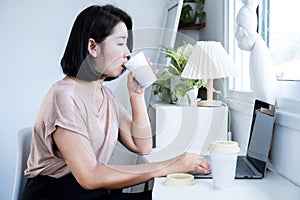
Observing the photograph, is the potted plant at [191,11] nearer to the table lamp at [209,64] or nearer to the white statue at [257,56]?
the table lamp at [209,64]

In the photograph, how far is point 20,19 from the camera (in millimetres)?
2248

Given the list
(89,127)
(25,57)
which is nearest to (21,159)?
(89,127)

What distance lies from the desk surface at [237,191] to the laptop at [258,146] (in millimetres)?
41

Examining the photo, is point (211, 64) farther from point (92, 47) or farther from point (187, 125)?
point (92, 47)

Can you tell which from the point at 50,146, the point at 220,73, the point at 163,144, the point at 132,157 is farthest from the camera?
the point at 132,157

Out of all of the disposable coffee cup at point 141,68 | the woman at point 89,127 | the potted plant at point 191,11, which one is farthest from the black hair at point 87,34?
the potted plant at point 191,11

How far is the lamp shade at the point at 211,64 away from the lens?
1466mm

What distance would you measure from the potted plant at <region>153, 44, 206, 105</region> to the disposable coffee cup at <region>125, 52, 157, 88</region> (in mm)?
262

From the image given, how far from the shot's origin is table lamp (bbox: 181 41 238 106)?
1.47 metres

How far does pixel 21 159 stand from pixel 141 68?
585 mm

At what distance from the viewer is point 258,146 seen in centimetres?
118

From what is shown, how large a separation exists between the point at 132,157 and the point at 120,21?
702mm

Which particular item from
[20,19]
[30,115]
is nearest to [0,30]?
[20,19]

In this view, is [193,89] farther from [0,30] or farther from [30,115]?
[0,30]
